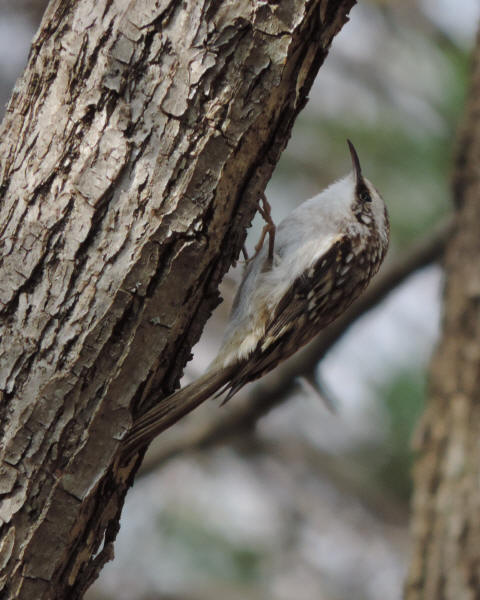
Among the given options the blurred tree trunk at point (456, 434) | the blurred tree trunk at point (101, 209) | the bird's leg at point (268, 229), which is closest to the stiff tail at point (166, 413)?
the blurred tree trunk at point (101, 209)

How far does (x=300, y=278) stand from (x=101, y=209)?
1.04 metres

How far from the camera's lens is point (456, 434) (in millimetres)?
3012

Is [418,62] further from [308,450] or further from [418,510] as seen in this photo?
[418,510]

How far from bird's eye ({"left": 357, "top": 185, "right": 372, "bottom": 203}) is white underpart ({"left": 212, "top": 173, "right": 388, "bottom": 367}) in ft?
0.06

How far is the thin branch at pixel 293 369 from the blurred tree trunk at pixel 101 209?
1583 millimetres

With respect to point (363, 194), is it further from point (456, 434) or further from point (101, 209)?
point (101, 209)

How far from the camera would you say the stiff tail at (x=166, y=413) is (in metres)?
1.61

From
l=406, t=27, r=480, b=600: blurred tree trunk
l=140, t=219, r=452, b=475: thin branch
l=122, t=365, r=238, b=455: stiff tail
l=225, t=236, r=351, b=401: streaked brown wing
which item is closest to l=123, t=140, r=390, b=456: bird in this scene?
l=225, t=236, r=351, b=401: streaked brown wing

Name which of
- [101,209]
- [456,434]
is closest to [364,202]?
[456,434]

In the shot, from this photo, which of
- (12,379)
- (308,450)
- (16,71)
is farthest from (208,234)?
(308,450)

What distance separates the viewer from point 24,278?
151cm

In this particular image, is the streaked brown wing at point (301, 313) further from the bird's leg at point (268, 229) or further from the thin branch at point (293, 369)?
the thin branch at point (293, 369)

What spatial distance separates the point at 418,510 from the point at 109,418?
72.0 inches

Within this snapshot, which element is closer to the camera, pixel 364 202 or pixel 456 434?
pixel 364 202
